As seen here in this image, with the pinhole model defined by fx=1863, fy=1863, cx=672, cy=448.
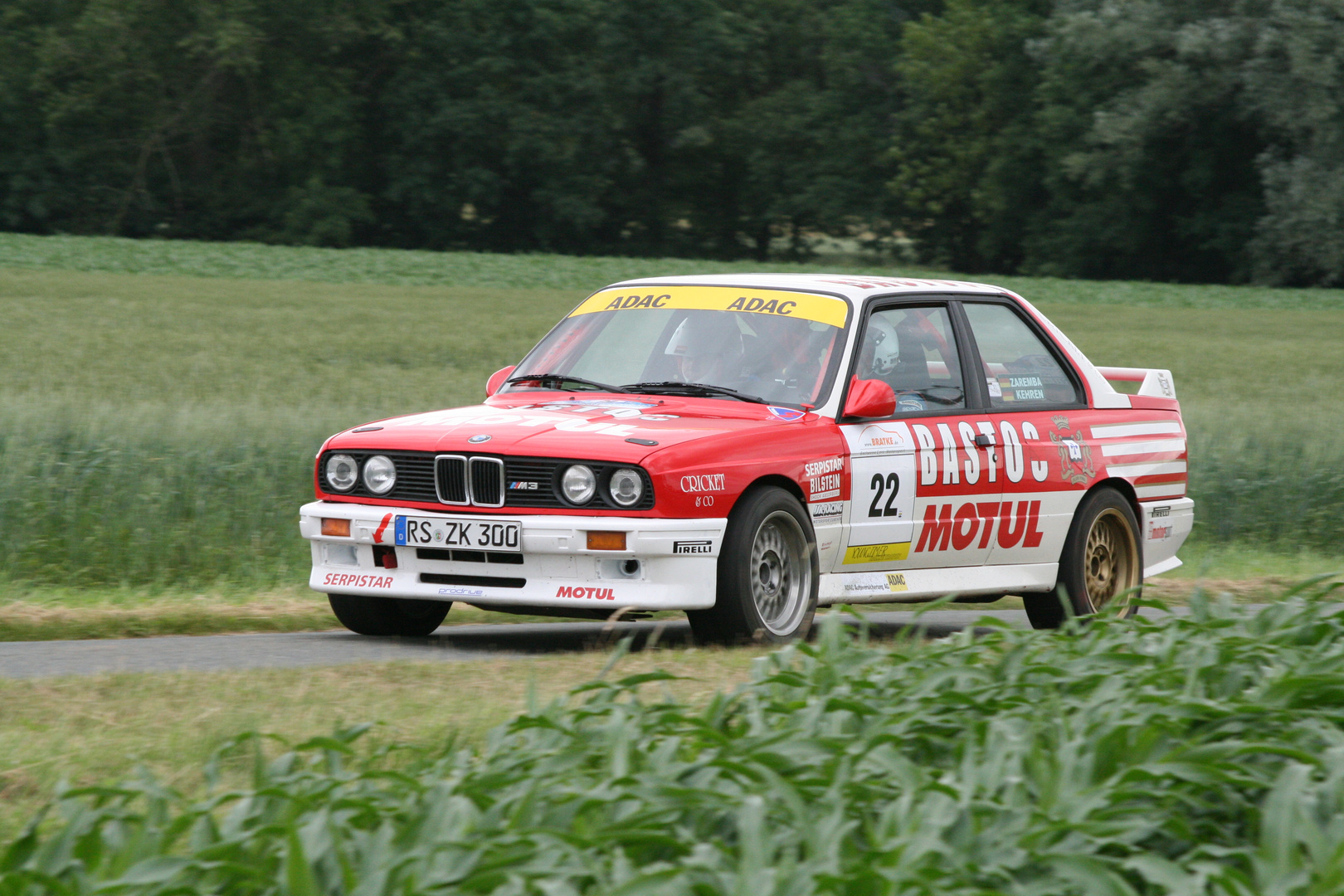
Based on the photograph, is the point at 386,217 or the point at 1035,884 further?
the point at 386,217

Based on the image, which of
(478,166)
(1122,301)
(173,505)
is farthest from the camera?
(478,166)

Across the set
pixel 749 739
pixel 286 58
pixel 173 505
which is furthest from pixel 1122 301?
pixel 749 739

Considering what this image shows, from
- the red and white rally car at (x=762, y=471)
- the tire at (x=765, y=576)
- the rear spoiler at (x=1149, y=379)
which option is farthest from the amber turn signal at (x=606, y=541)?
the rear spoiler at (x=1149, y=379)

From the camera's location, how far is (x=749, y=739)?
409cm

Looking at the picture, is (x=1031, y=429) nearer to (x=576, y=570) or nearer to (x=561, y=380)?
(x=561, y=380)

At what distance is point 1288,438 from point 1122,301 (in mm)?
32931

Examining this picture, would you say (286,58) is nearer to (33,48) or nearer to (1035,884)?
(33,48)

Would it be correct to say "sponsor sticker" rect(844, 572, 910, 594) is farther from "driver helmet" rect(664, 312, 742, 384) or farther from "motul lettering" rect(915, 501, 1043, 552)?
"driver helmet" rect(664, 312, 742, 384)

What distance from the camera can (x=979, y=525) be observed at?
30.4ft

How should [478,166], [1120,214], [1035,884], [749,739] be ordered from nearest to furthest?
[1035,884] → [749,739] → [1120,214] → [478,166]

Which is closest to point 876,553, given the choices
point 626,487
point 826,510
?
point 826,510

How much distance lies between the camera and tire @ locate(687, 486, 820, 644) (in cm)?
788

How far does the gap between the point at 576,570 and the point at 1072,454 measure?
3.15 m

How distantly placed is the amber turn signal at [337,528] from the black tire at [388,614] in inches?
16.0
